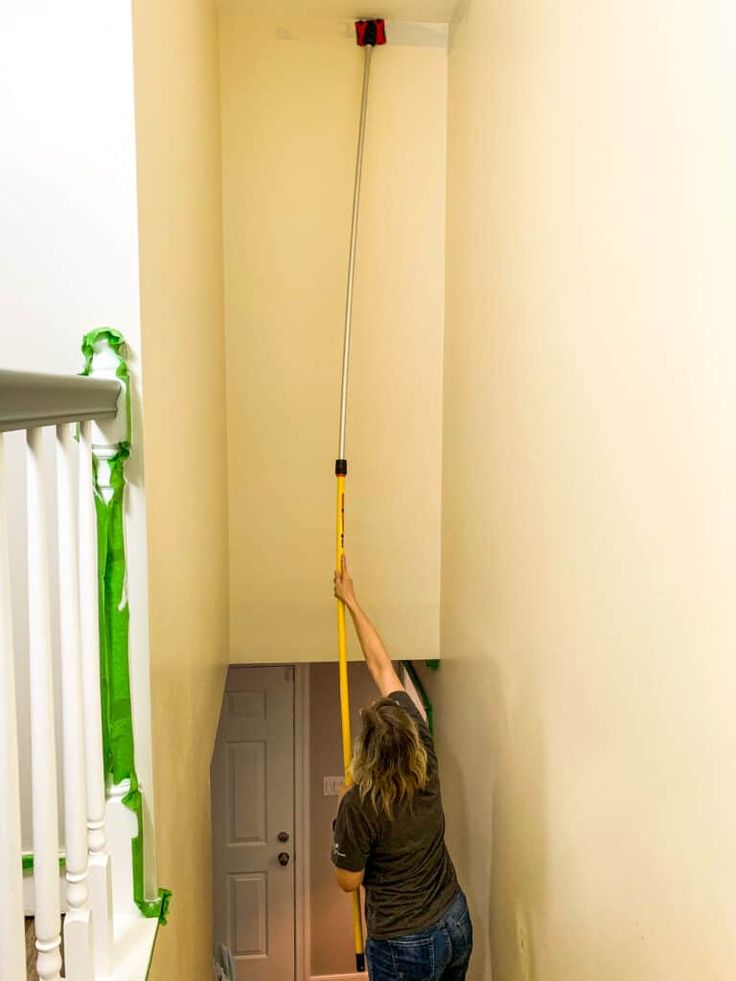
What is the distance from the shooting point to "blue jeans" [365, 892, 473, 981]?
217cm

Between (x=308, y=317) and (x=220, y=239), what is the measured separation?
380mm

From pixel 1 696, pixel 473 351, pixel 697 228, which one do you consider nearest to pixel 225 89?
pixel 473 351

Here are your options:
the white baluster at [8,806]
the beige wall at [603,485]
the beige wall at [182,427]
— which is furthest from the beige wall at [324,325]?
the white baluster at [8,806]

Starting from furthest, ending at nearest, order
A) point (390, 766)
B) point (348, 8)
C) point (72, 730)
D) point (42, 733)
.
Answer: point (348, 8)
point (390, 766)
point (72, 730)
point (42, 733)

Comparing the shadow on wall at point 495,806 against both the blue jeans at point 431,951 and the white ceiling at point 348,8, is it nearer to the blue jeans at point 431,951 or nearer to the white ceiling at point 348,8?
the blue jeans at point 431,951

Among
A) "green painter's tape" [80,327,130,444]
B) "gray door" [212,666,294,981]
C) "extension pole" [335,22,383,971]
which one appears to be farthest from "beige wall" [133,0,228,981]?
"gray door" [212,666,294,981]

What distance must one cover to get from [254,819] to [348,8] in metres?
3.58

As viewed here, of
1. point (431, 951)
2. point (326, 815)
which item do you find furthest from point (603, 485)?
point (326, 815)

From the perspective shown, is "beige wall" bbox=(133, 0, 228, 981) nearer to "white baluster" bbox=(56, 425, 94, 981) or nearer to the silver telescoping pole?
"white baluster" bbox=(56, 425, 94, 981)

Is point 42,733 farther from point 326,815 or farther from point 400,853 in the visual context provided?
point 326,815

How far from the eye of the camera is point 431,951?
217cm

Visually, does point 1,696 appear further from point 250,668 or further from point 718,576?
point 250,668

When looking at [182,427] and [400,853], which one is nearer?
[182,427]

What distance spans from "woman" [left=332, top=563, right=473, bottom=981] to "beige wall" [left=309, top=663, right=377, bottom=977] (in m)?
1.89
